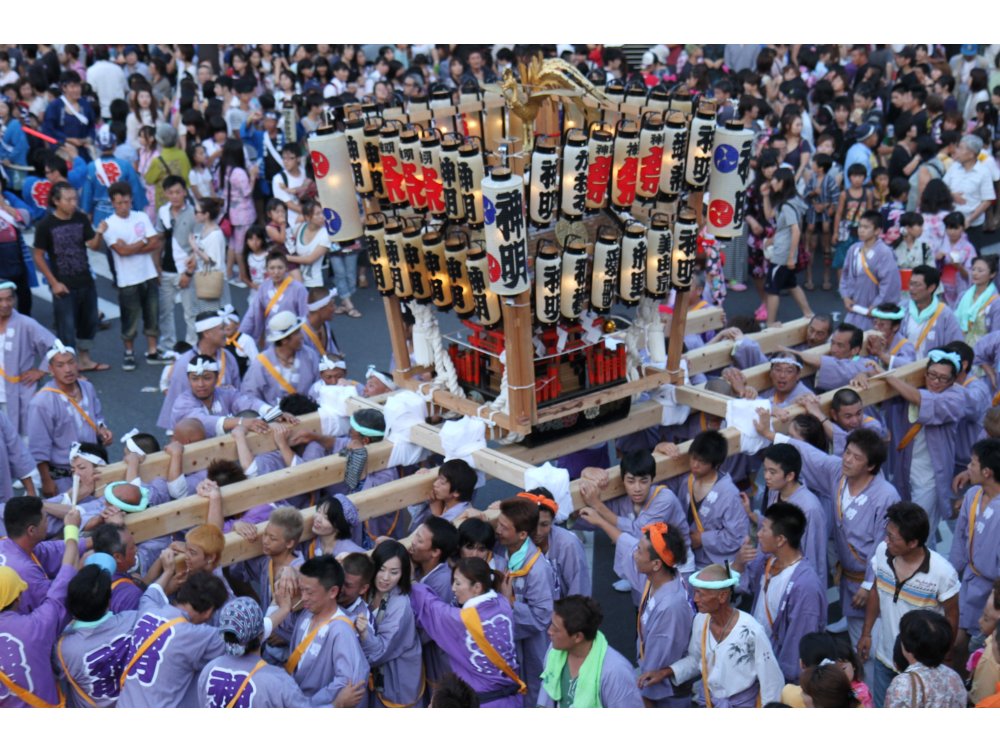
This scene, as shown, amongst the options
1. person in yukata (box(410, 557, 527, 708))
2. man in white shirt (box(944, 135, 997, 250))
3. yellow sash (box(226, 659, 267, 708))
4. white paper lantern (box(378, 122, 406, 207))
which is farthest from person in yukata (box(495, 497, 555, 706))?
man in white shirt (box(944, 135, 997, 250))

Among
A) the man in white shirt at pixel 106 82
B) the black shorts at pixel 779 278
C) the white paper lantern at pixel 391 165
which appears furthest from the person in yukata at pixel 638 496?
the man in white shirt at pixel 106 82

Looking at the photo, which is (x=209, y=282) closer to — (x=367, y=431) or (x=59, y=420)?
(x=59, y=420)

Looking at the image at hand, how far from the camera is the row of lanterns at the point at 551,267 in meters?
7.11

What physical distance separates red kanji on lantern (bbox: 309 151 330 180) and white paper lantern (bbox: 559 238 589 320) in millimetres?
1519

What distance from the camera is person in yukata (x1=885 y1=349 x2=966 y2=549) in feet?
28.6

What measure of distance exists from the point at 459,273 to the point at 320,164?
3.56ft

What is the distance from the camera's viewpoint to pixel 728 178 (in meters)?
7.50

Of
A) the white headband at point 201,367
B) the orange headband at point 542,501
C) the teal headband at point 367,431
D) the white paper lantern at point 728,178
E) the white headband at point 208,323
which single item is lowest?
the teal headband at point 367,431

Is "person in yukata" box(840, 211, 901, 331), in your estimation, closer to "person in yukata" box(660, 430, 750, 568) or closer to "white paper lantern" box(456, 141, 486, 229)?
"person in yukata" box(660, 430, 750, 568)

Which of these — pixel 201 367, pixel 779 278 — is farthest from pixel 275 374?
pixel 779 278

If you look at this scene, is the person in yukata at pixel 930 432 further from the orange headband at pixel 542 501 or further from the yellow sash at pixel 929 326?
the orange headband at pixel 542 501

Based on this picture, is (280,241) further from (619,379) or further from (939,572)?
(939,572)

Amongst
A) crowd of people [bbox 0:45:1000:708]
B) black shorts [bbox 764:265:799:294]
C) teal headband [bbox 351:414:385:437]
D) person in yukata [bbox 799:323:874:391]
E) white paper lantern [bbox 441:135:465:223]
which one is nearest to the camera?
crowd of people [bbox 0:45:1000:708]

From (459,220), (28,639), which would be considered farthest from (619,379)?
(28,639)
